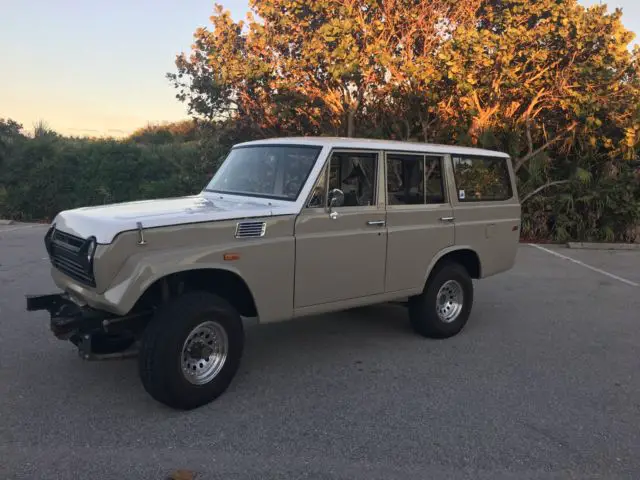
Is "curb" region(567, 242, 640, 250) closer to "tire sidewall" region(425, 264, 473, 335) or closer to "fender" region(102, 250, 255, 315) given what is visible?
"tire sidewall" region(425, 264, 473, 335)

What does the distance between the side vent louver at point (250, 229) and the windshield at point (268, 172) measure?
0.46 metres

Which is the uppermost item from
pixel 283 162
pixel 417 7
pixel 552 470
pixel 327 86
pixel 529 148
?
pixel 417 7

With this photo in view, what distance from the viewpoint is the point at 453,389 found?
4.39 m

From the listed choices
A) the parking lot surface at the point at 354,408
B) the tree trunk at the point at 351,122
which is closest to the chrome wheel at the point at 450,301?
the parking lot surface at the point at 354,408

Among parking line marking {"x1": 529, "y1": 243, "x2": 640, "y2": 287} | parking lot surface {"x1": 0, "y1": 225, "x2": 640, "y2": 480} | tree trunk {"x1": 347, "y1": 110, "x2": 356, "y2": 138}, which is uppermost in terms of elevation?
tree trunk {"x1": 347, "y1": 110, "x2": 356, "y2": 138}

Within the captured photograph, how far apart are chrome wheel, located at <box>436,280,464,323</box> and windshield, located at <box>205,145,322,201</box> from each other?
2.10 m

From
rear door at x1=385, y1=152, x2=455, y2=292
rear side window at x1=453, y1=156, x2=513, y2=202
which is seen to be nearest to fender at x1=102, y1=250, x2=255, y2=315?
rear door at x1=385, y1=152, x2=455, y2=292

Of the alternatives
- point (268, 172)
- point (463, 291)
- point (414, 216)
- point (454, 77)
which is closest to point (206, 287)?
point (268, 172)

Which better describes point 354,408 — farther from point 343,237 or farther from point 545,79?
point 545,79

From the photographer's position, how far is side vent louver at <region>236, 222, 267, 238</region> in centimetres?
409

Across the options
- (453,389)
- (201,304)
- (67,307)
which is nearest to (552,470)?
(453,389)

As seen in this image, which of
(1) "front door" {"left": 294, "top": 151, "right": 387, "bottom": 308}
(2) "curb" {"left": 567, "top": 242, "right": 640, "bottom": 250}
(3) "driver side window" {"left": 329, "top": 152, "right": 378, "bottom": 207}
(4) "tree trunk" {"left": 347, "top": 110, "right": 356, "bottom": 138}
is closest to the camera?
(1) "front door" {"left": 294, "top": 151, "right": 387, "bottom": 308}

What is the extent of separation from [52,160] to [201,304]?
16013 mm

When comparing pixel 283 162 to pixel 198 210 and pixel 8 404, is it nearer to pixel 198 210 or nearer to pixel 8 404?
pixel 198 210
